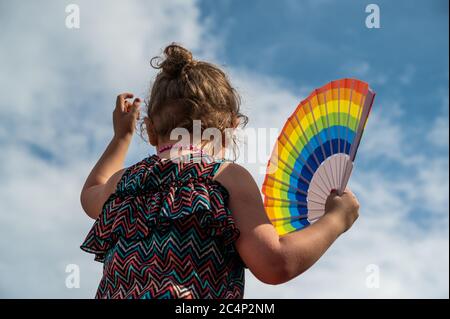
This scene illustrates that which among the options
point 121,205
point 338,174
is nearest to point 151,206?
point 121,205

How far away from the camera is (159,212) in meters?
2.28

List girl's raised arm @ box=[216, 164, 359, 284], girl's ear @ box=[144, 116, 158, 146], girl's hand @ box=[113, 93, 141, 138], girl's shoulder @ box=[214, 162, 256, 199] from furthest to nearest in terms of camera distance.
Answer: girl's hand @ box=[113, 93, 141, 138]
girl's ear @ box=[144, 116, 158, 146]
girl's shoulder @ box=[214, 162, 256, 199]
girl's raised arm @ box=[216, 164, 359, 284]

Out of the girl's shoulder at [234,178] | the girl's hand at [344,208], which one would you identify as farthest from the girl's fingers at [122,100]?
the girl's hand at [344,208]

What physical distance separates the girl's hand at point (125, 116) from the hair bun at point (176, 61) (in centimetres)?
36

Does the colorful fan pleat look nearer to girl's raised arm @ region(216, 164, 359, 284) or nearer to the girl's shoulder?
girl's raised arm @ region(216, 164, 359, 284)

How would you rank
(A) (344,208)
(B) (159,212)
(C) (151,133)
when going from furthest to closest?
(C) (151,133) < (A) (344,208) < (B) (159,212)

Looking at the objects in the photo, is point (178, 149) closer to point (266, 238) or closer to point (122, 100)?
point (266, 238)

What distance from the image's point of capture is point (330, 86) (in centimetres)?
291

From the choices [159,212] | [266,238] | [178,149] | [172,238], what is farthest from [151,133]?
[266,238]

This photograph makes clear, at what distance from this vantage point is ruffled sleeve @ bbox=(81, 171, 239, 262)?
2205 mm

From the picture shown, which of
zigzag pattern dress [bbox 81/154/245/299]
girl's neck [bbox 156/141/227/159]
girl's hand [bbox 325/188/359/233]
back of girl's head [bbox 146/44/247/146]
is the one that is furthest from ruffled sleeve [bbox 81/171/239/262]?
girl's hand [bbox 325/188/359/233]

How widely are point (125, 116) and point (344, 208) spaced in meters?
1.17

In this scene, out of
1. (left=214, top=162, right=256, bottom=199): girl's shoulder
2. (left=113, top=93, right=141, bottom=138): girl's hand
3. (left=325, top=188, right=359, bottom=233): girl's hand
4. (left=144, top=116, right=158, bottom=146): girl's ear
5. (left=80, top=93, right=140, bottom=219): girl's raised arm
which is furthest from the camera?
(left=113, top=93, right=141, bottom=138): girl's hand
